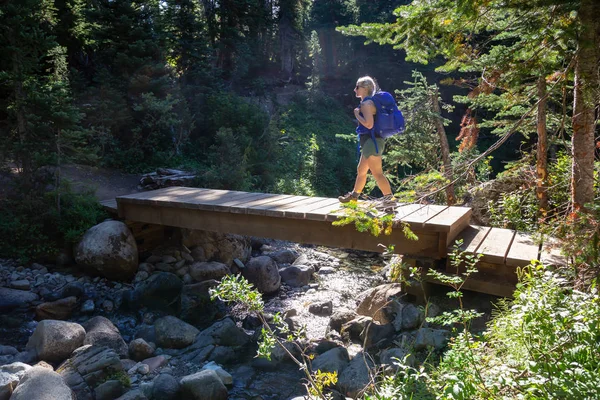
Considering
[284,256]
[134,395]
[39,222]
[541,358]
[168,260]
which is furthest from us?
[284,256]

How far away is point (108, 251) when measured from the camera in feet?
24.4

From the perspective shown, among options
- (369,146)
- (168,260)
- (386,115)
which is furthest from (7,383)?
(386,115)

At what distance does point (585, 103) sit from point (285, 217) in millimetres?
4081

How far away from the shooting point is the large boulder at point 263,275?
26.7 ft

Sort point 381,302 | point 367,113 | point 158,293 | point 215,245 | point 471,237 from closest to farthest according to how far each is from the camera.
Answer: point 367,113
point 471,237
point 381,302
point 158,293
point 215,245

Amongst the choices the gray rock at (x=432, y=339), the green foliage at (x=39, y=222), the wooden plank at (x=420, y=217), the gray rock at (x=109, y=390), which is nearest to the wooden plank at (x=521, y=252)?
the wooden plank at (x=420, y=217)

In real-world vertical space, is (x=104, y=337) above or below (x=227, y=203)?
below

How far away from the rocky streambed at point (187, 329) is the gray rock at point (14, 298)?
13 mm

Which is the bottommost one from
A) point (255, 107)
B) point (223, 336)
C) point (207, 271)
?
point (223, 336)

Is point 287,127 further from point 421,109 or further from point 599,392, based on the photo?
point 599,392

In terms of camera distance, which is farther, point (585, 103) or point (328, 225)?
point (328, 225)

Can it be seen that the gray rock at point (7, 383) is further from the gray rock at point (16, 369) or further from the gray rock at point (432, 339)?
the gray rock at point (432, 339)

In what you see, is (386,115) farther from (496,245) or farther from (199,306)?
(199,306)

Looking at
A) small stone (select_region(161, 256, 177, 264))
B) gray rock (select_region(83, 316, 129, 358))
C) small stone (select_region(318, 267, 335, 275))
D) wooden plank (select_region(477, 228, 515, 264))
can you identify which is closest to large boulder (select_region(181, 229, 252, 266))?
small stone (select_region(161, 256, 177, 264))
